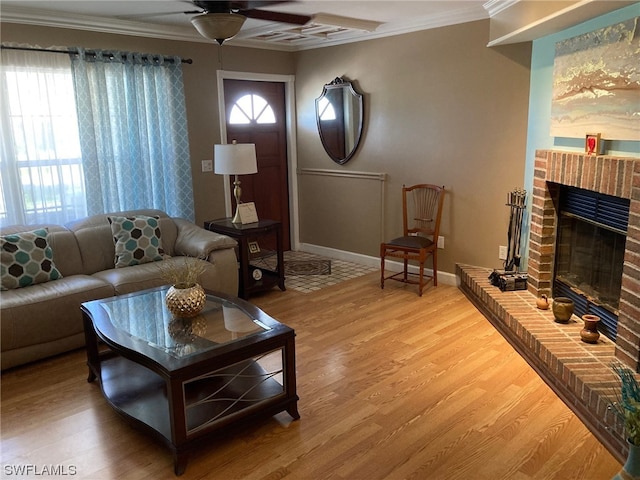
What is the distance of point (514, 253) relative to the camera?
13.8ft

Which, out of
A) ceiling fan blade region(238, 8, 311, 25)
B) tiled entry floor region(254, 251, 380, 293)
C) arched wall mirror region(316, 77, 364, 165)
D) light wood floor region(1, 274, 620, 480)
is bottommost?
light wood floor region(1, 274, 620, 480)

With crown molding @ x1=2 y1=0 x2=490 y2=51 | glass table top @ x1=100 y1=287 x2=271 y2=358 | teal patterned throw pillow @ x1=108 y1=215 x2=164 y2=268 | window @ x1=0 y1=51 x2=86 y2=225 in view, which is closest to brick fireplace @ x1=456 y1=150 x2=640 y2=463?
crown molding @ x1=2 y1=0 x2=490 y2=51

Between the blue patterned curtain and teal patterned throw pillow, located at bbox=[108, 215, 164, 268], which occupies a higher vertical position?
the blue patterned curtain

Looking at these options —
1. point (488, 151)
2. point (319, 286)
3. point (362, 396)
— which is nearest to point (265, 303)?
point (319, 286)

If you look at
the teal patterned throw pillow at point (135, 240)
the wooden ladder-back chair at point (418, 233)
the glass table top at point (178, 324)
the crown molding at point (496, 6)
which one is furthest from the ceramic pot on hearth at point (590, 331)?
the teal patterned throw pillow at point (135, 240)

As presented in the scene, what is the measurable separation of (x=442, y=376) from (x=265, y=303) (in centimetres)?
184

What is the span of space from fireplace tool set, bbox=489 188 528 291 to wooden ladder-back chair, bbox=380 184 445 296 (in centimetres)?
63

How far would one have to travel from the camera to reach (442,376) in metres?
3.16

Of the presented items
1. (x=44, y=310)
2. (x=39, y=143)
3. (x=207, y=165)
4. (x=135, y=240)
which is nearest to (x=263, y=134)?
(x=207, y=165)

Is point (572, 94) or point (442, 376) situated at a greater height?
point (572, 94)

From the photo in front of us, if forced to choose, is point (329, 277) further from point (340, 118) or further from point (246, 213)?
point (340, 118)

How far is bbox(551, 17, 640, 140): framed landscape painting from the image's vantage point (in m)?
2.75

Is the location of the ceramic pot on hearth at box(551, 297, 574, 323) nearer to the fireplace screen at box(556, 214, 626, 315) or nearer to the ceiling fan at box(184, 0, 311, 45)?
the fireplace screen at box(556, 214, 626, 315)

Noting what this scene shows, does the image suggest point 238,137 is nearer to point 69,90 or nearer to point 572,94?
point 69,90
